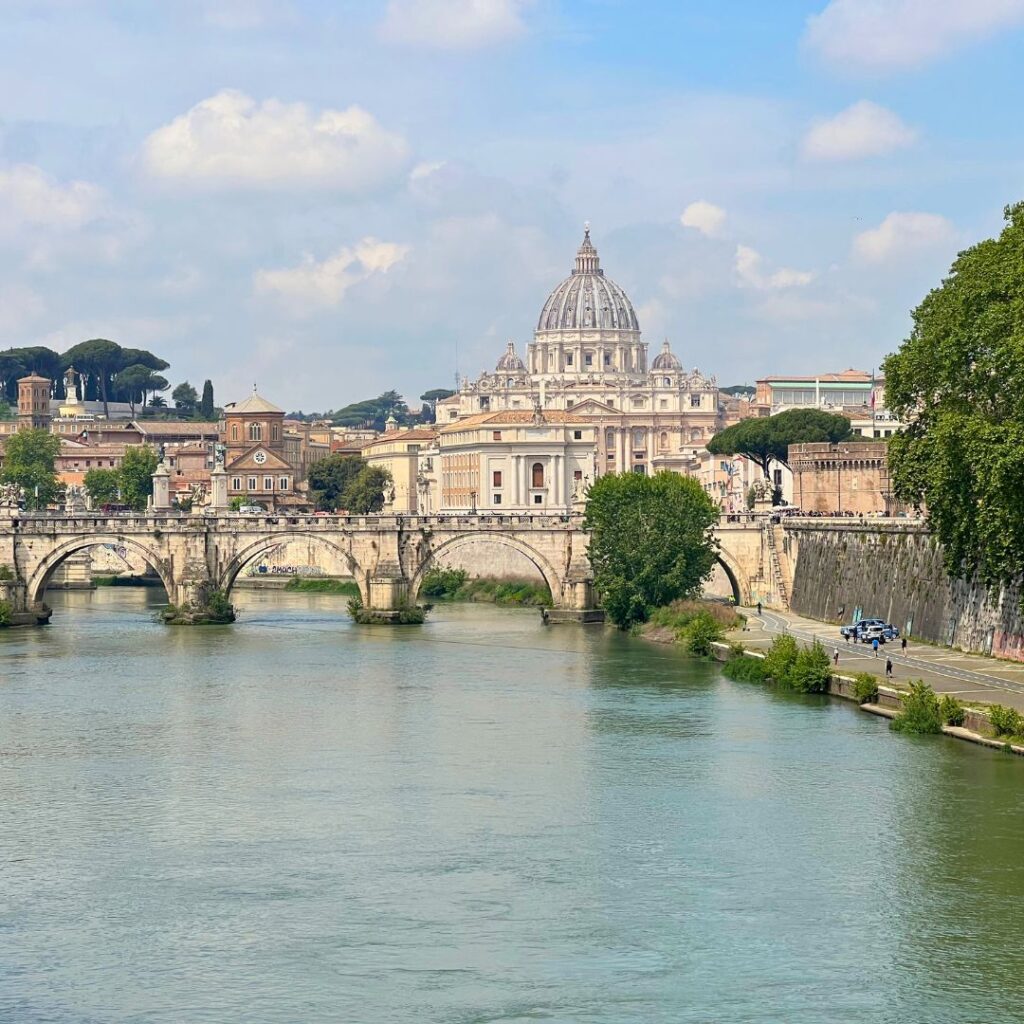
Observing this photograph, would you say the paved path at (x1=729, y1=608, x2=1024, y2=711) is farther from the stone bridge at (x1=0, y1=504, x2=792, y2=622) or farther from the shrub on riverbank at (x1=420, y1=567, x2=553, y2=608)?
the shrub on riverbank at (x1=420, y1=567, x2=553, y2=608)

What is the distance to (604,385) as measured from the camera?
6491 inches

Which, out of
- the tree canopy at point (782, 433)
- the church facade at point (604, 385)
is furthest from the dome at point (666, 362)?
the tree canopy at point (782, 433)

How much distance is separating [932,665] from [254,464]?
81614 mm

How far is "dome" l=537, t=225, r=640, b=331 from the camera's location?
17525 centimetres

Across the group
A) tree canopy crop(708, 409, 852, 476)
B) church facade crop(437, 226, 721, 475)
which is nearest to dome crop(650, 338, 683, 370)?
church facade crop(437, 226, 721, 475)

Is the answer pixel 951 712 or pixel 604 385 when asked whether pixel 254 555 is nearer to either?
pixel 951 712

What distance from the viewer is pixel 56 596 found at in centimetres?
8369

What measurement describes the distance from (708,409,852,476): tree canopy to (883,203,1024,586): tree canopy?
51.0 meters

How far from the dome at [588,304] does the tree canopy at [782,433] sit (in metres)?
75.6

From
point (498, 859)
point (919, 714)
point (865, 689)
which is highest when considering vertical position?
point (865, 689)

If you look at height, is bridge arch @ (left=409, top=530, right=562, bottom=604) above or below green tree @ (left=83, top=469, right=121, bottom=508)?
below

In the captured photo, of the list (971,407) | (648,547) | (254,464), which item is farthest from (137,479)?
(971,407)

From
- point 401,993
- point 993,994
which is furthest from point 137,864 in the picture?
point 993,994

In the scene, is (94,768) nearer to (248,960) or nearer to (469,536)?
(248,960)
